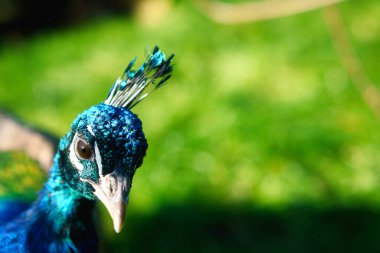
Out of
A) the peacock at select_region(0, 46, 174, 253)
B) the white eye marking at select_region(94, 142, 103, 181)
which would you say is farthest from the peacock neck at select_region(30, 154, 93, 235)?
the white eye marking at select_region(94, 142, 103, 181)

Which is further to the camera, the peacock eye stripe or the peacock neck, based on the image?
the peacock neck

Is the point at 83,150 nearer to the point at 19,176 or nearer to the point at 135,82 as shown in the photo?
the point at 135,82

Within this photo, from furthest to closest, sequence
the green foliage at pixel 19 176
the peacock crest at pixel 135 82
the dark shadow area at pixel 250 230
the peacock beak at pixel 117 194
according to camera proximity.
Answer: the dark shadow area at pixel 250 230 < the green foliage at pixel 19 176 < the peacock crest at pixel 135 82 < the peacock beak at pixel 117 194

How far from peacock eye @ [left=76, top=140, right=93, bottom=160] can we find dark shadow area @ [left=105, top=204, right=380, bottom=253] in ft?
3.81

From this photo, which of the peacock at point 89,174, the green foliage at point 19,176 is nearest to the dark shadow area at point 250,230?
the green foliage at point 19,176

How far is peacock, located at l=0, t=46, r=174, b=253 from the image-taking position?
1224 millimetres

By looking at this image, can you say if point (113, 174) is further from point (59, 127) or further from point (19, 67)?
point (19, 67)

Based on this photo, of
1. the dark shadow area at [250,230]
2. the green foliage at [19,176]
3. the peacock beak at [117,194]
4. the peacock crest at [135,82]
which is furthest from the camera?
the dark shadow area at [250,230]

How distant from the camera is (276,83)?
3.28 metres

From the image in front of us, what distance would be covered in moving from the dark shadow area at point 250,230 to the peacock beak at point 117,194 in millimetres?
1173

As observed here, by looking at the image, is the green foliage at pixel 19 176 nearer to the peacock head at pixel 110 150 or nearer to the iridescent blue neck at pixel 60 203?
the iridescent blue neck at pixel 60 203

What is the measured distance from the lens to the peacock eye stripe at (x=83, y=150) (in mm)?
1256

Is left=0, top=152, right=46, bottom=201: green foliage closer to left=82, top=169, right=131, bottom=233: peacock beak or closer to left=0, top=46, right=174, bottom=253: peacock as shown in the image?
left=0, top=46, right=174, bottom=253: peacock

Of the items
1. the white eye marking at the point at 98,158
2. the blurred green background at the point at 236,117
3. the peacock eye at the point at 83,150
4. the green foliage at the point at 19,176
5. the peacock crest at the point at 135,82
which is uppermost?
the blurred green background at the point at 236,117
